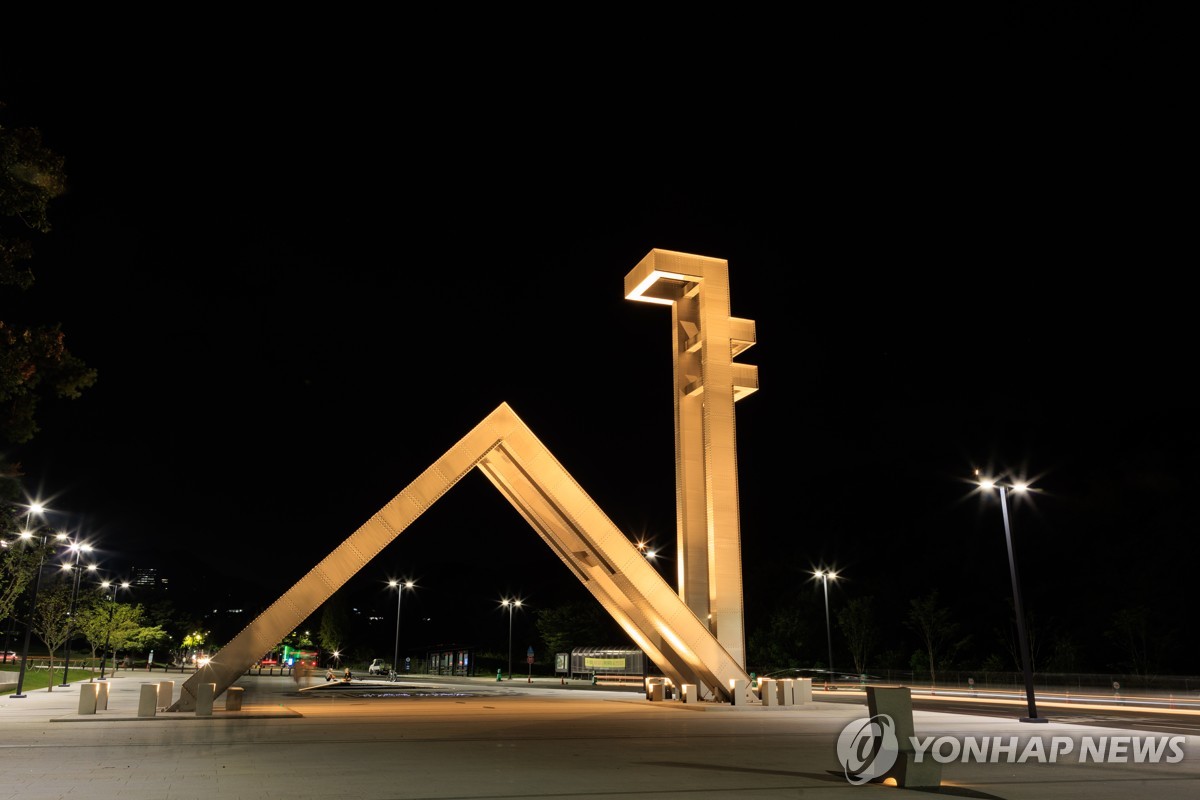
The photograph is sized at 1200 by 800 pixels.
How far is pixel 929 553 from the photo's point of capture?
73.9m

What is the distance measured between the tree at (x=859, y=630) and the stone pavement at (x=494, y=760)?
40.5 m

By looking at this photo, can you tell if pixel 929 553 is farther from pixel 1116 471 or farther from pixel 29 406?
pixel 29 406

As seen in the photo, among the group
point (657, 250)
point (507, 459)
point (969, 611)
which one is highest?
point (657, 250)

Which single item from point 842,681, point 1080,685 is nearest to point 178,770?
point 1080,685

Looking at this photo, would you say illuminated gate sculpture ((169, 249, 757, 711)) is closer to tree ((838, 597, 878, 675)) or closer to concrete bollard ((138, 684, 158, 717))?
concrete bollard ((138, 684, 158, 717))

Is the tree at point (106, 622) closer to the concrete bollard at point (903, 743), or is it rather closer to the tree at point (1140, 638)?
the concrete bollard at point (903, 743)

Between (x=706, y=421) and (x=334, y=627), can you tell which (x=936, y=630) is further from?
(x=334, y=627)

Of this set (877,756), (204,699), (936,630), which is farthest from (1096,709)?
(936,630)

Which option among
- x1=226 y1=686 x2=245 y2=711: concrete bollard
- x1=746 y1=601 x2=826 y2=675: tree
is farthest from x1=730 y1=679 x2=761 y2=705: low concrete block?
x1=746 y1=601 x2=826 y2=675: tree

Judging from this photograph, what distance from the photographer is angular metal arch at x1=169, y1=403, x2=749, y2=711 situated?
72.3ft

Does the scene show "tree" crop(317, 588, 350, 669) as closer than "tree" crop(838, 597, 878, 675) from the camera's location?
No

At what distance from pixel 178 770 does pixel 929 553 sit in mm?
70361

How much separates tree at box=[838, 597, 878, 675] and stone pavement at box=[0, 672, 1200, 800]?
40.5m

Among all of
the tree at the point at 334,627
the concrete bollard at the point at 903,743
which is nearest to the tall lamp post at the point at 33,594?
the concrete bollard at the point at 903,743
